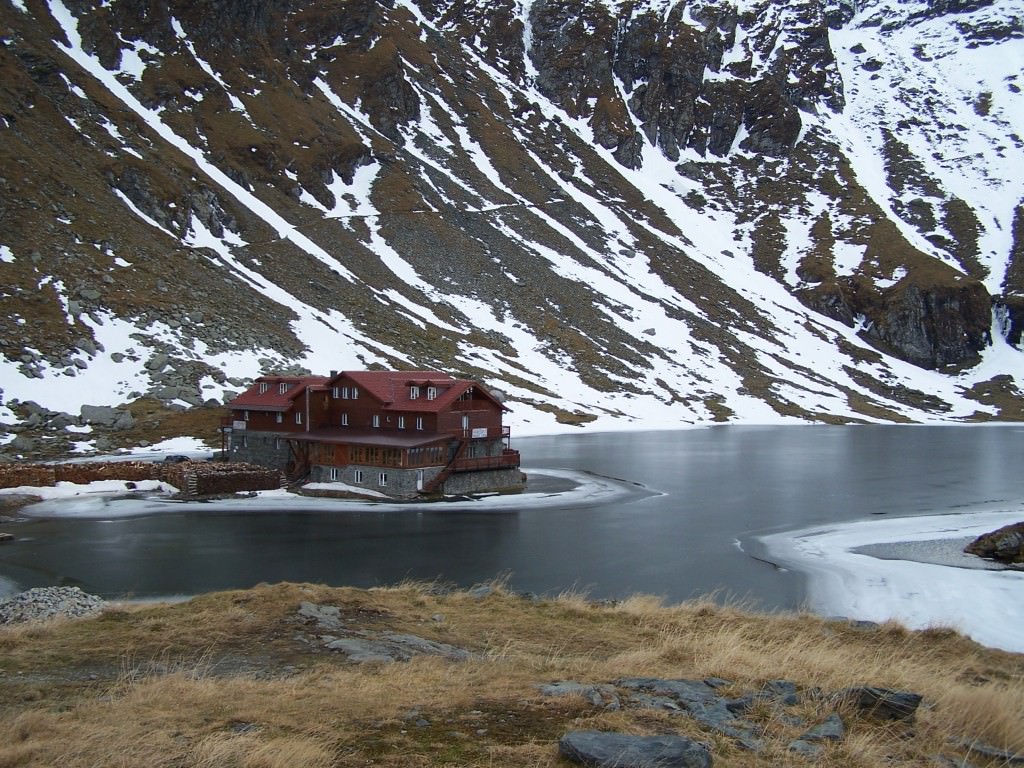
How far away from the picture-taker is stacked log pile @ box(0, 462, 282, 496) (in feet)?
155

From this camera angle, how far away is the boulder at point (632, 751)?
7926 millimetres

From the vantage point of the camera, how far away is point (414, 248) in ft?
407

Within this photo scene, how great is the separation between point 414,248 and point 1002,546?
99015mm

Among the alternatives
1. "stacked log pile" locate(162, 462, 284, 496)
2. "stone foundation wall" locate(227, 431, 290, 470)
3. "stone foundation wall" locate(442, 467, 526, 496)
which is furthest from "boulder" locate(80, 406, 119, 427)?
"stone foundation wall" locate(442, 467, 526, 496)

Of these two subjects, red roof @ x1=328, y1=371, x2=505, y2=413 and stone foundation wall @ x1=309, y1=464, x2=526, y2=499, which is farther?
red roof @ x1=328, y1=371, x2=505, y2=413

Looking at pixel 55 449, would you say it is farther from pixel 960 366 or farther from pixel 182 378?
pixel 960 366

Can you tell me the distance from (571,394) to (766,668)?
291 ft

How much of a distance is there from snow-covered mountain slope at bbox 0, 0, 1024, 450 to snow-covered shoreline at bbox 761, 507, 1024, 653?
A: 46.9 meters

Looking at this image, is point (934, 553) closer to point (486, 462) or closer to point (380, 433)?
point (486, 462)

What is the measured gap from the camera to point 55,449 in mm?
55406

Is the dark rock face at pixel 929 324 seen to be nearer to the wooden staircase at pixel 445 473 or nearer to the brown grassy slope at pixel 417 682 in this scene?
the wooden staircase at pixel 445 473

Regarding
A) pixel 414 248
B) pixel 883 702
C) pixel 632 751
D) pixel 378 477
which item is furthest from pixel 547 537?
pixel 414 248

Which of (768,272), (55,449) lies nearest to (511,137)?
(768,272)

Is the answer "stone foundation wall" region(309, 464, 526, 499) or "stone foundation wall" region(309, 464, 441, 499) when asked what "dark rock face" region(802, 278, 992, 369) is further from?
Result: "stone foundation wall" region(309, 464, 441, 499)
